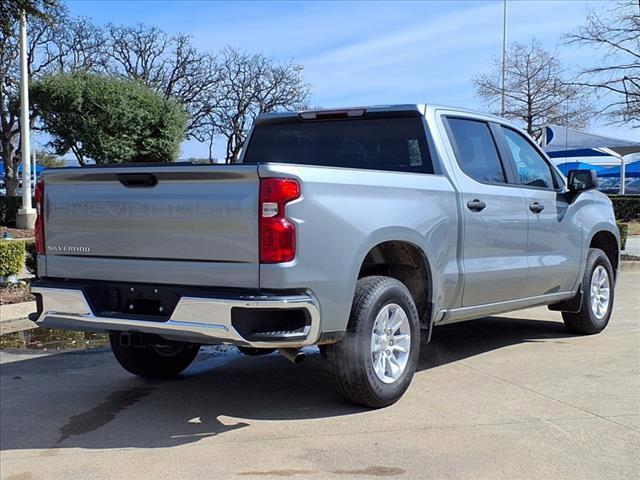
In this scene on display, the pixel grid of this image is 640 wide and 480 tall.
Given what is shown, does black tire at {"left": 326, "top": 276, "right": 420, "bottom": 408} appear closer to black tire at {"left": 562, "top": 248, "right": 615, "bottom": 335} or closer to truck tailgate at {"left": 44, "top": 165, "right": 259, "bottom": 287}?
truck tailgate at {"left": 44, "top": 165, "right": 259, "bottom": 287}

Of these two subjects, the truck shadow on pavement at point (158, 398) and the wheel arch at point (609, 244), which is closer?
the truck shadow on pavement at point (158, 398)

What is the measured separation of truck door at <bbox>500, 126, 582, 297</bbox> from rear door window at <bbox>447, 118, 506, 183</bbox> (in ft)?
0.89

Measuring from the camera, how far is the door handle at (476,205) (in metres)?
5.45

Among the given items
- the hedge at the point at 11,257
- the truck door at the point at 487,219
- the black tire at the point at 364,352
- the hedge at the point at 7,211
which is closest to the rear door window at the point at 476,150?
the truck door at the point at 487,219

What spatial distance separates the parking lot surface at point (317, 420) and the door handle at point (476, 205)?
1.33m

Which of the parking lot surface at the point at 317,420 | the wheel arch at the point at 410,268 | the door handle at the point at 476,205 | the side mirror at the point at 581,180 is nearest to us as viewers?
the parking lot surface at the point at 317,420

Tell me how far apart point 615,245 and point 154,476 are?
5.81m

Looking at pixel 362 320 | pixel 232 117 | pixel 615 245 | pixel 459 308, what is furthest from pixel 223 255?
pixel 232 117

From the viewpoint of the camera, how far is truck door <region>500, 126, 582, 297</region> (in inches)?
244

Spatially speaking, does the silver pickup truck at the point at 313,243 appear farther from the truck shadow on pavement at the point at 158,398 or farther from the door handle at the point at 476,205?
the truck shadow on pavement at the point at 158,398

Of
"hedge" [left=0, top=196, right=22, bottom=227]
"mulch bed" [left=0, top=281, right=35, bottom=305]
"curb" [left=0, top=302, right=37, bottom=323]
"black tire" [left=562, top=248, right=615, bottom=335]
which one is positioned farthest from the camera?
"hedge" [left=0, top=196, right=22, bottom=227]

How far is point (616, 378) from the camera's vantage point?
18.4 feet

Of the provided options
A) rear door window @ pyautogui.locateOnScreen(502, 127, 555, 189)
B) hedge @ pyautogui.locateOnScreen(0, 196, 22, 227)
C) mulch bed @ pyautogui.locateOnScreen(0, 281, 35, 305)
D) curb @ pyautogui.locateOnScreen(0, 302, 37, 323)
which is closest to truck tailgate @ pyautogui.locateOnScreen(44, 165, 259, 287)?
rear door window @ pyautogui.locateOnScreen(502, 127, 555, 189)

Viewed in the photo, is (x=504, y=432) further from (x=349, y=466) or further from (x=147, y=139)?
(x=147, y=139)
